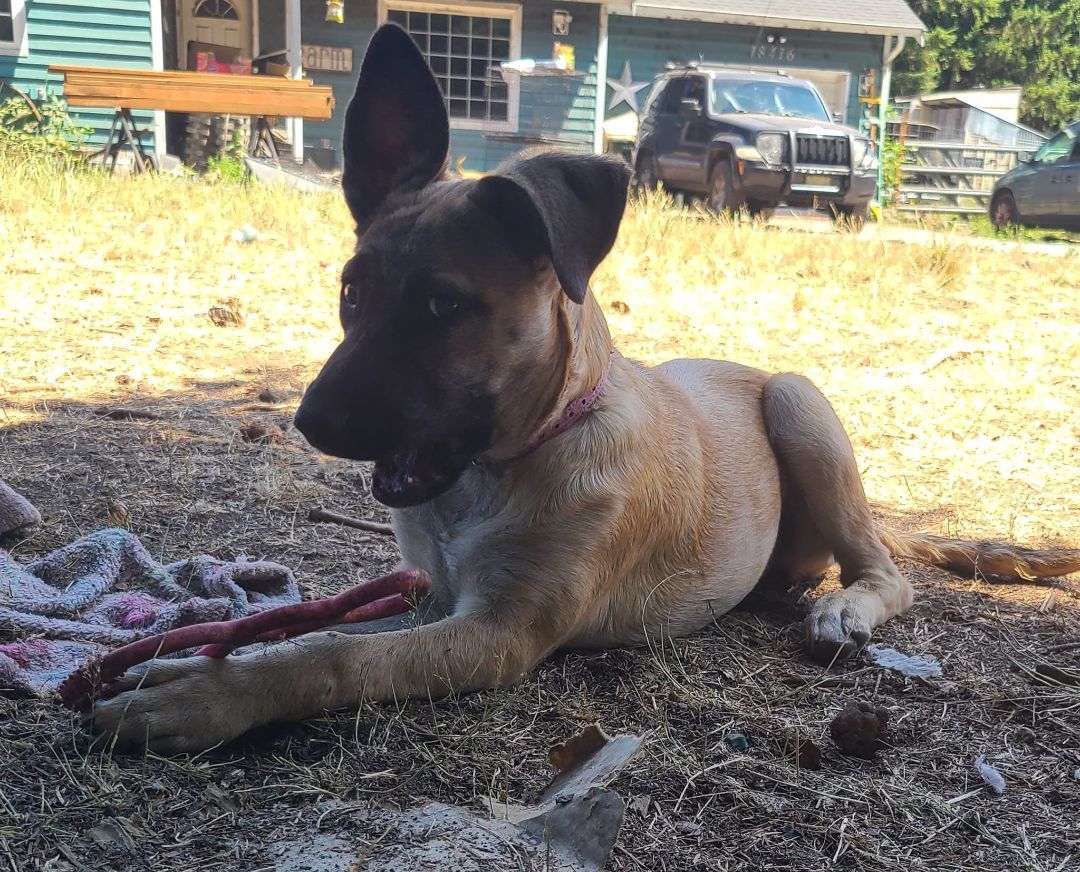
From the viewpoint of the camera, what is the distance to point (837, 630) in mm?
3277

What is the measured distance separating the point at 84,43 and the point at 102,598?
17.4 meters

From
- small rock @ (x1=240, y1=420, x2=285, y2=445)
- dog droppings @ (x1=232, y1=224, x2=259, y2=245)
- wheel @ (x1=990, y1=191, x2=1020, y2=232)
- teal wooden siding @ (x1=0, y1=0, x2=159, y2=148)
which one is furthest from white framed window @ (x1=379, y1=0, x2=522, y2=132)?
small rock @ (x1=240, y1=420, x2=285, y2=445)

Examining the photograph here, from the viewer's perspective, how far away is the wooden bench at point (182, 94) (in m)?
14.7

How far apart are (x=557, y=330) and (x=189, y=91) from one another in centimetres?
1388

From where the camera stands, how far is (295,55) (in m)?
19.0

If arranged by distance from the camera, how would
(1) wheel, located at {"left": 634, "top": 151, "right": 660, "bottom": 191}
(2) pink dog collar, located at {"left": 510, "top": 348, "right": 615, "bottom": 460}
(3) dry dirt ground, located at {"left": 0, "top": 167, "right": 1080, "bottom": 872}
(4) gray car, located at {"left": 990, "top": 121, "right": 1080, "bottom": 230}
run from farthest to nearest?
(4) gray car, located at {"left": 990, "top": 121, "right": 1080, "bottom": 230} → (1) wheel, located at {"left": 634, "top": 151, "right": 660, "bottom": 191} → (2) pink dog collar, located at {"left": 510, "top": 348, "right": 615, "bottom": 460} → (3) dry dirt ground, located at {"left": 0, "top": 167, "right": 1080, "bottom": 872}

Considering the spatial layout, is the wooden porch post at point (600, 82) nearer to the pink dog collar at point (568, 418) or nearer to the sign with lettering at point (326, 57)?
the sign with lettering at point (326, 57)

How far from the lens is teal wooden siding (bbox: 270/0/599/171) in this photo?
2053cm

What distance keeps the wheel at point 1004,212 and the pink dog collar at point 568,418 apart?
67.5ft

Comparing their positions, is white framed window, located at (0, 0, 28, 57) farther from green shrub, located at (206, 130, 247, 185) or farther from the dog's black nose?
the dog's black nose

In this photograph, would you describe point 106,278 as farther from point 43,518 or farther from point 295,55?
point 295,55

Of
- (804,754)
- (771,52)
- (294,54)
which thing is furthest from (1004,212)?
(804,754)

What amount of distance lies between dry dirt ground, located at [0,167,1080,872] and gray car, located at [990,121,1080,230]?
426 inches

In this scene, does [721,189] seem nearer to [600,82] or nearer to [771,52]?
[600,82]
